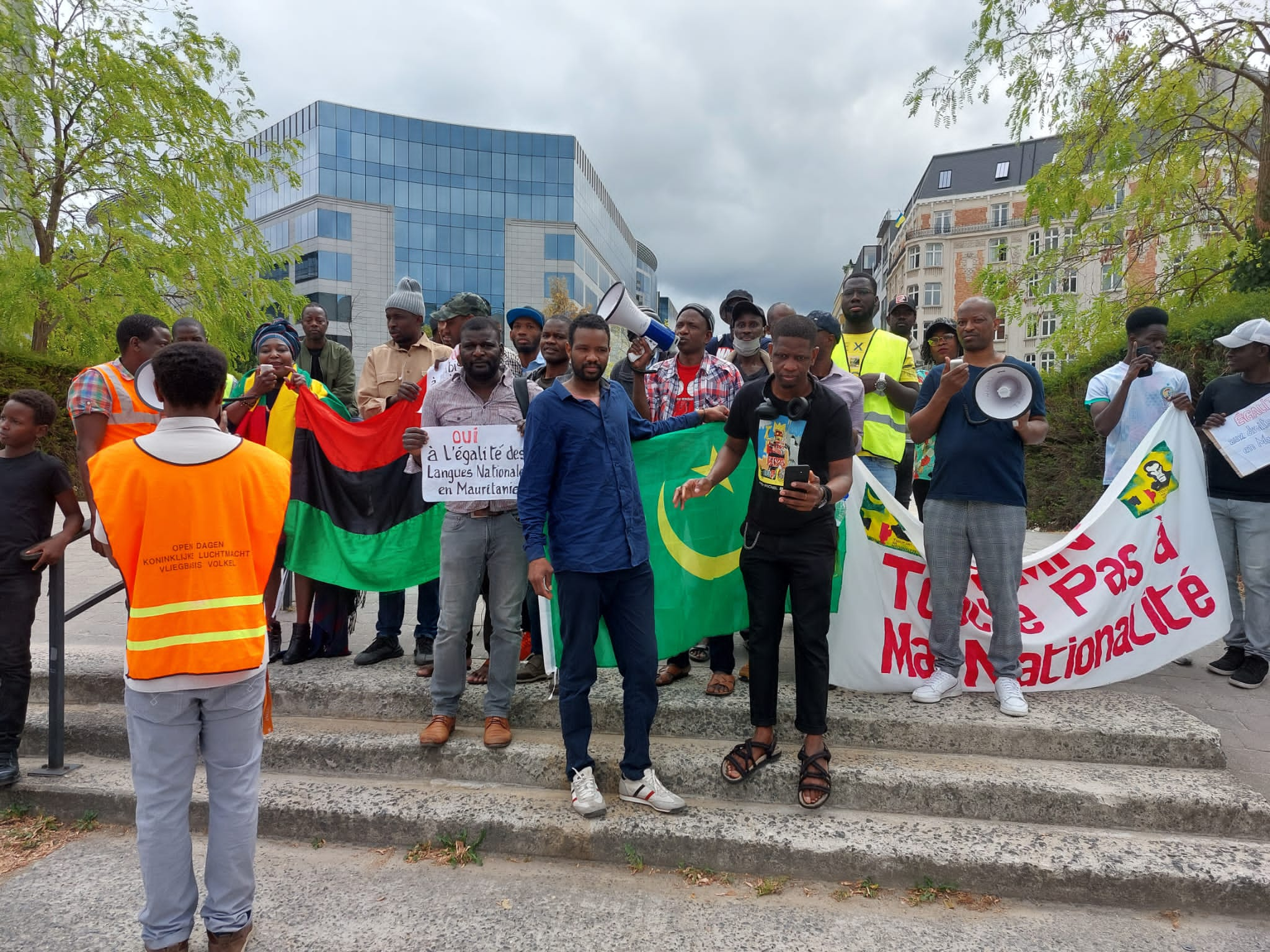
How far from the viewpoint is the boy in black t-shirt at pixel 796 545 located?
3.44 metres

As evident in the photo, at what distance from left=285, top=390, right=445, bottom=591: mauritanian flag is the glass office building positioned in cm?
5291

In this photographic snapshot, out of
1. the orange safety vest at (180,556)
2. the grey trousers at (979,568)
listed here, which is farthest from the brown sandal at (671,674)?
the orange safety vest at (180,556)

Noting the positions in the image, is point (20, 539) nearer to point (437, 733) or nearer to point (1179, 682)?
point (437, 733)

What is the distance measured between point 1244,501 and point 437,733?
517 cm

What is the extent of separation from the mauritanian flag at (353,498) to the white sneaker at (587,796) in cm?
A: 195

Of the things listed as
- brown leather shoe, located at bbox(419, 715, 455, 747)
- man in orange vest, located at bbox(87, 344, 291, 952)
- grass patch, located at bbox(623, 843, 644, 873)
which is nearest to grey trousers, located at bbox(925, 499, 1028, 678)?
grass patch, located at bbox(623, 843, 644, 873)

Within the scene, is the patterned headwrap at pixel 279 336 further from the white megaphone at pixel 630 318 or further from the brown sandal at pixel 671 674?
the brown sandal at pixel 671 674

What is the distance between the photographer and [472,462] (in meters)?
3.99

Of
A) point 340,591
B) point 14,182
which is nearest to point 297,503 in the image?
point 340,591

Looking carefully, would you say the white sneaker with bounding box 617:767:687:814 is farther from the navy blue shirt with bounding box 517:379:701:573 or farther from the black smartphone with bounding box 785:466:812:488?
the black smartphone with bounding box 785:466:812:488

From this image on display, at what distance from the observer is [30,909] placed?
3.01 m

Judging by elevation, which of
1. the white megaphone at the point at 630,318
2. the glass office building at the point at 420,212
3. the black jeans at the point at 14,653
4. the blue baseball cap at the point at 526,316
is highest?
the glass office building at the point at 420,212

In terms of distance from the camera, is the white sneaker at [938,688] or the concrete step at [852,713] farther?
the white sneaker at [938,688]

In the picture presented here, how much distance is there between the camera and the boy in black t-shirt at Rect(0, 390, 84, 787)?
369 cm
